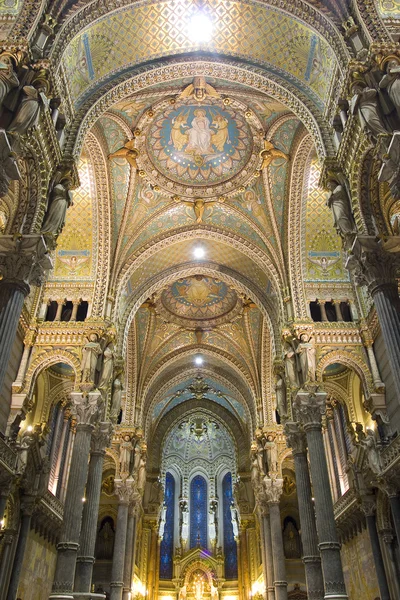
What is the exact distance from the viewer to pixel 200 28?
1139 centimetres

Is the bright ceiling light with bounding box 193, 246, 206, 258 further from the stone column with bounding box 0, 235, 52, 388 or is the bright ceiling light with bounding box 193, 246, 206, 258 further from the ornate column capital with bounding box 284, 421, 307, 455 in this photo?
the stone column with bounding box 0, 235, 52, 388

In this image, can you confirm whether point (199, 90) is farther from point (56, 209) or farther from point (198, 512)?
point (198, 512)

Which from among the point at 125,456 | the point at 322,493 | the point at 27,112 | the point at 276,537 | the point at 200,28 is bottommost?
the point at 322,493

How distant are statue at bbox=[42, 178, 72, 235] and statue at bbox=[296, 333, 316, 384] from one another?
25.0ft

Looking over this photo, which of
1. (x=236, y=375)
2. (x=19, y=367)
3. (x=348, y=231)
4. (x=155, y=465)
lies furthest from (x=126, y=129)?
(x=155, y=465)

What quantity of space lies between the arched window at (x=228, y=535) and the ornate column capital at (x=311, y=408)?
20.7 m

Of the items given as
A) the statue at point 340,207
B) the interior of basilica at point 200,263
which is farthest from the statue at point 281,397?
the statue at point 340,207

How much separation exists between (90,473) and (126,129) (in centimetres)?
996

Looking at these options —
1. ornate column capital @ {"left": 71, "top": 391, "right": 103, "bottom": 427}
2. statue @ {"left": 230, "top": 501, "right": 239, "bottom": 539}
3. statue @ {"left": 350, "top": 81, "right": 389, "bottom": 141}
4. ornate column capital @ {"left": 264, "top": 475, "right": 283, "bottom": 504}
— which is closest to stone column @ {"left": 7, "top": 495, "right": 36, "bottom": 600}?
ornate column capital @ {"left": 71, "top": 391, "right": 103, "bottom": 427}

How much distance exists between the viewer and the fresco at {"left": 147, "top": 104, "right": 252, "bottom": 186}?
15.2m

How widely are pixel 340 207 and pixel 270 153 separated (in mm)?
6889

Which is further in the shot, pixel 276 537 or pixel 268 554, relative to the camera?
pixel 268 554

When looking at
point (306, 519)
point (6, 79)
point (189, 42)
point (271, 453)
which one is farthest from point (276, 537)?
point (6, 79)

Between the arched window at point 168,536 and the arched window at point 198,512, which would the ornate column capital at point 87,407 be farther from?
the arched window at point 198,512
